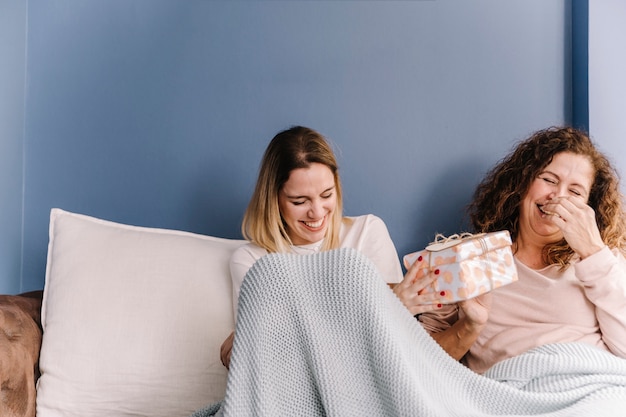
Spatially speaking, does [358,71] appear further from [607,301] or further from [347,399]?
[347,399]

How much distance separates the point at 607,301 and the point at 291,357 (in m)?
0.79

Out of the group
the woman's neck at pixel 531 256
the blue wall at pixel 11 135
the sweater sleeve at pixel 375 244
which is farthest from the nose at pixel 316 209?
the blue wall at pixel 11 135

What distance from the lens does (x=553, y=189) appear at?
74.6 inches

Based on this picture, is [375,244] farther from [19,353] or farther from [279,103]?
[19,353]

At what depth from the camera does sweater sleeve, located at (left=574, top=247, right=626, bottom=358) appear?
5.70ft

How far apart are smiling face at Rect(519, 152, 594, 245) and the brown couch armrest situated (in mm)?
1293

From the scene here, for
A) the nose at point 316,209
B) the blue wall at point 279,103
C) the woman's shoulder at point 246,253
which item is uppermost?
the blue wall at point 279,103

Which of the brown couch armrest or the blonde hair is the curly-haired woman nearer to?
the blonde hair

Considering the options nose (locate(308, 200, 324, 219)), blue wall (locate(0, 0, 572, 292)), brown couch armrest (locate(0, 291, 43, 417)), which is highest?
blue wall (locate(0, 0, 572, 292))

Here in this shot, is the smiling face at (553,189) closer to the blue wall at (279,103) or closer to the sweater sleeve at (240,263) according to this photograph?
the blue wall at (279,103)

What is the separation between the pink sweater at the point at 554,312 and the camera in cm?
175

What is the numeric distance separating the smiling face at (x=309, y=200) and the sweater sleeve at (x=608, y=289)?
2.15ft

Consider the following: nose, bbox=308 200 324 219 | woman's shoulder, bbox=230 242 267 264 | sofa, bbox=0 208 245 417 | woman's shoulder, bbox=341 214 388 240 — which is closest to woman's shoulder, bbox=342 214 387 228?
woman's shoulder, bbox=341 214 388 240

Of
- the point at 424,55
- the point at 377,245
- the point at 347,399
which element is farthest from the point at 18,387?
the point at 424,55
